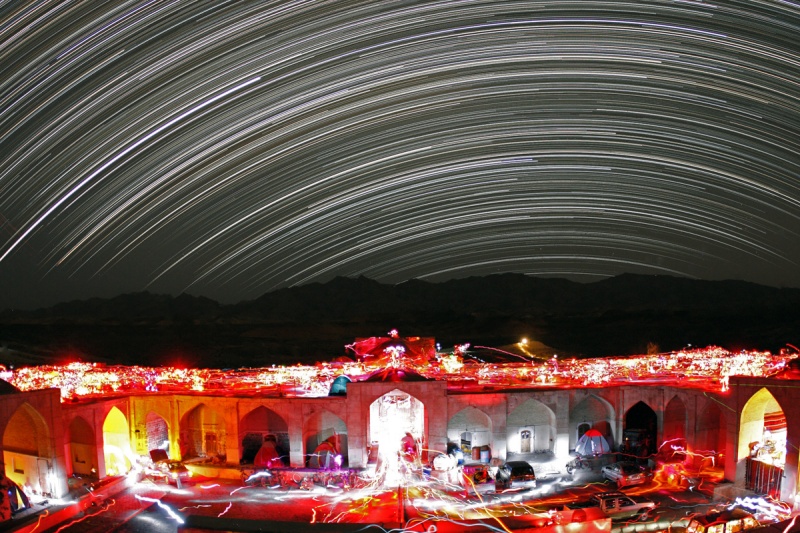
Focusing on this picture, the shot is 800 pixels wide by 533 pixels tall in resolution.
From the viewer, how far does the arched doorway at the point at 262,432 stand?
74.8 ft

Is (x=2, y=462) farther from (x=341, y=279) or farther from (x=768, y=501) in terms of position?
(x=341, y=279)

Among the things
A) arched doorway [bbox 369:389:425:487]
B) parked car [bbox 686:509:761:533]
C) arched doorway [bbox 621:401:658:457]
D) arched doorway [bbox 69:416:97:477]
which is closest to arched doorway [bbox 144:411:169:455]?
arched doorway [bbox 69:416:97:477]

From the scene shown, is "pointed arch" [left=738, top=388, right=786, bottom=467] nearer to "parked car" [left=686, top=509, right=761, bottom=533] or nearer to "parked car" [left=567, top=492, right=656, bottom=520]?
"parked car" [left=686, top=509, right=761, bottom=533]

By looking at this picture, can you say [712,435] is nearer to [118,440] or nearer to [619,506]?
[619,506]

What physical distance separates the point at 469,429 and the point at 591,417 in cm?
493

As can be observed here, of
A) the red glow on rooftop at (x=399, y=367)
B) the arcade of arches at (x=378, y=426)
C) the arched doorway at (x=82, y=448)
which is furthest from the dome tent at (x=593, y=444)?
the arched doorway at (x=82, y=448)

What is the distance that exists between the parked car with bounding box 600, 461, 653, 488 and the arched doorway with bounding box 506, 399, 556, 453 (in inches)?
111

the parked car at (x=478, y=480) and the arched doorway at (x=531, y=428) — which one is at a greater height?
the arched doorway at (x=531, y=428)

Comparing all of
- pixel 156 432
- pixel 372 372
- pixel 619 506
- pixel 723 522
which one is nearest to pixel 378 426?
A: pixel 372 372

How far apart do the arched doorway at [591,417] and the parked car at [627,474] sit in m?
2.78

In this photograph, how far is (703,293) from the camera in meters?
89.3

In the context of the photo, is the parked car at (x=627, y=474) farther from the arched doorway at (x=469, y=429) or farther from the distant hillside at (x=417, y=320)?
the distant hillside at (x=417, y=320)

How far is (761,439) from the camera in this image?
62.5 feet

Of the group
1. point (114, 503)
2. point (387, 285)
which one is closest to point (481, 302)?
point (387, 285)
